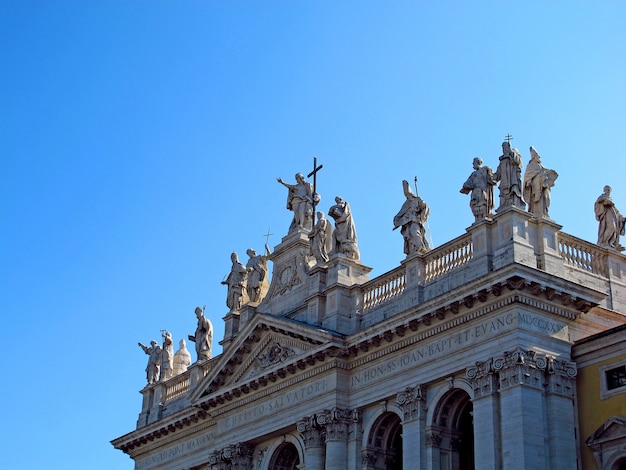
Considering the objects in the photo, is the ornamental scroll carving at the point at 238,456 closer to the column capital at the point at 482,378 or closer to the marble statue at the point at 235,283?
the marble statue at the point at 235,283

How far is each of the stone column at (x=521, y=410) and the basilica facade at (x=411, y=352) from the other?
0.04 m

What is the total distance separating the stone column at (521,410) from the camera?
82.7ft

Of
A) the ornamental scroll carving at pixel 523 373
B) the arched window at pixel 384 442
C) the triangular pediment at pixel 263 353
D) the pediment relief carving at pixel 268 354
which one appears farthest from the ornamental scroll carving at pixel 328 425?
the ornamental scroll carving at pixel 523 373

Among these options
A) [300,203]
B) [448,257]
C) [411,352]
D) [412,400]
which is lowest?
[412,400]

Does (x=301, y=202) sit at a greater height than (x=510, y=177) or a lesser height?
greater

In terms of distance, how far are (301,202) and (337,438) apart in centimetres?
938

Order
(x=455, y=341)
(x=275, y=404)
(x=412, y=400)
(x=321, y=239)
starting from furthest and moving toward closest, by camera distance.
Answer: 1. (x=321, y=239)
2. (x=275, y=404)
3. (x=412, y=400)
4. (x=455, y=341)

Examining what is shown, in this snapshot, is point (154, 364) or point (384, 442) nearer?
point (384, 442)

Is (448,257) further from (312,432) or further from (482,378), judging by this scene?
(312,432)

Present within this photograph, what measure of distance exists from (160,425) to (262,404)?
22.0 feet

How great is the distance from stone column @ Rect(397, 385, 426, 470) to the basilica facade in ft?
0.10

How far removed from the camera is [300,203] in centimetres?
3731

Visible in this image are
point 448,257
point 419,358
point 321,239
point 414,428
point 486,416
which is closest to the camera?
point 486,416

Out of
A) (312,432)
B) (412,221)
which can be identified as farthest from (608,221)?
(312,432)
